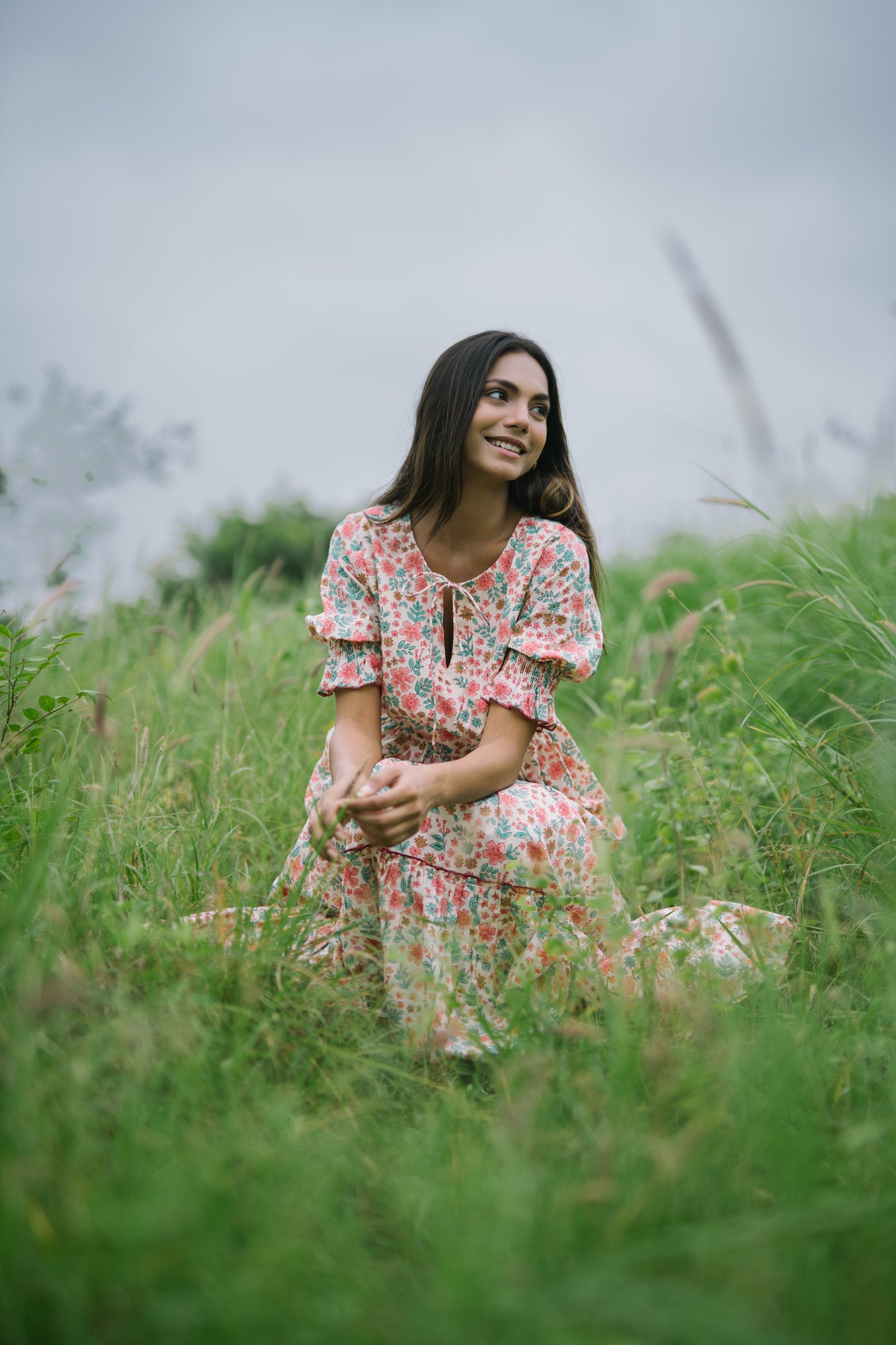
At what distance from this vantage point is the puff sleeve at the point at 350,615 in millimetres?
2094

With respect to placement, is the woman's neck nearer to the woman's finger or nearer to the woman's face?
the woman's face

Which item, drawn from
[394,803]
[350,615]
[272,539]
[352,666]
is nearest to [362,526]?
[350,615]

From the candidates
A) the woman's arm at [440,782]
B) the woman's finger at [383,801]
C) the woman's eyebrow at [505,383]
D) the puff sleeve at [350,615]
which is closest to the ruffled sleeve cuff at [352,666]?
the puff sleeve at [350,615]

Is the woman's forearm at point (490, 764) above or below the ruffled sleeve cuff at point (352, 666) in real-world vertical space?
below

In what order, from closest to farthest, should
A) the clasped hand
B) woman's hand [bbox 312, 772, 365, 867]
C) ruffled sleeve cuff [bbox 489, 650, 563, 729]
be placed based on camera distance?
woman's hand [bbox 312, 772, 365, 867] → the clasped hand → ruffled sleeve cuff [bbox 489, 650, 563, 729]

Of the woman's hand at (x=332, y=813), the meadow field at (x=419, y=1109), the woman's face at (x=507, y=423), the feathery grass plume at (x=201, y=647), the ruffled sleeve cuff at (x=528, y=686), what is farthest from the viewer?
the feathery grass plume at (x=201, y=647)

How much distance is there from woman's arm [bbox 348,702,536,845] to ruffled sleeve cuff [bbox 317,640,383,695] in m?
0.22

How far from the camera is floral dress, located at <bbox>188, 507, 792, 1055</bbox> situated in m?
1.72

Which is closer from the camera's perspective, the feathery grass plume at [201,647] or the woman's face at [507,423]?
the woman's face at [507,423]

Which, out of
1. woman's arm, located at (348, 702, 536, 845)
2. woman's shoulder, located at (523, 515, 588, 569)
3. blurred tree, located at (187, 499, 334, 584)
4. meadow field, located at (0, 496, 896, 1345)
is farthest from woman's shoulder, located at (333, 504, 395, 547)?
blurred tree, located at (187, 499, 334, 584)

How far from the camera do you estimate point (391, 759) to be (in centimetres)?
205

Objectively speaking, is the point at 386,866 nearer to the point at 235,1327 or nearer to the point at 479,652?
the point at 479,652

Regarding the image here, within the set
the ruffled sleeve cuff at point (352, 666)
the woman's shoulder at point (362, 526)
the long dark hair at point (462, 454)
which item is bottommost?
the ruffled sleeve cuff at point (352, 666)

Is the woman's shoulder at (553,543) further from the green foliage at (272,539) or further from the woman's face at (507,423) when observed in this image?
the green foliage at (272,539)
